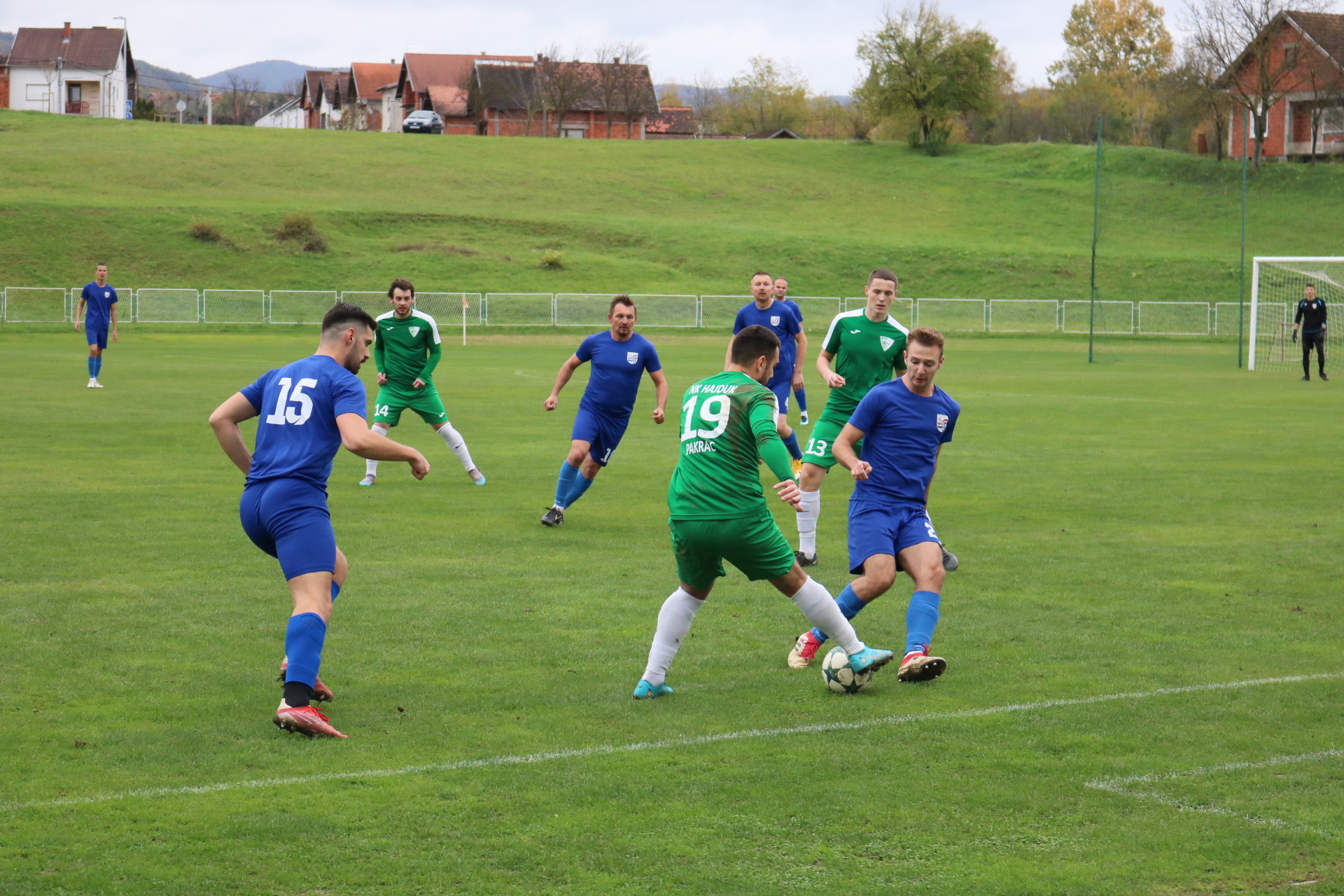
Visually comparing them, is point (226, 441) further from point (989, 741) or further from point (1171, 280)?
point (1171, 280)

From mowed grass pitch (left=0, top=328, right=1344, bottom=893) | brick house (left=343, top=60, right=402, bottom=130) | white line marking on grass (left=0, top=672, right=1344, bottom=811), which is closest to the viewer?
mowed grass pitch (left=0, top=328, right=1344, bottom=893)

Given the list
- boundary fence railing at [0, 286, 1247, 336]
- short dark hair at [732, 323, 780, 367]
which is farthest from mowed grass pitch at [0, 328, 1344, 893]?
boundary fence railing at [0, 286, 1247, 336]

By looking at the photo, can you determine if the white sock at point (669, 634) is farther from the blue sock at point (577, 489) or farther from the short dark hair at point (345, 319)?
the blue sock at point (577, 489)

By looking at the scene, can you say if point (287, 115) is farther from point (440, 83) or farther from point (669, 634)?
point (669, 634)

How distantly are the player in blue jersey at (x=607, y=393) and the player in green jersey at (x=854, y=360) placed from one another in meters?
1.95

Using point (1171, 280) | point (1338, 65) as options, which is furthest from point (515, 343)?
point (1338, 65)

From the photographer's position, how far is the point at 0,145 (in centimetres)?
6819

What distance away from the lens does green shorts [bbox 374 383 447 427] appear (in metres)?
14.2

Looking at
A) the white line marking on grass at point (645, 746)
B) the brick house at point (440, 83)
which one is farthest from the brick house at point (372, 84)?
the white line marking on grass at point (645, 746)

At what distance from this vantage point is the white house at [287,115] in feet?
440

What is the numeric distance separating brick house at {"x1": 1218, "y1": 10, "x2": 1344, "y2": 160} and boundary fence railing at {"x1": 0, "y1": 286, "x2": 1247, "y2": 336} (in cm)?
2124

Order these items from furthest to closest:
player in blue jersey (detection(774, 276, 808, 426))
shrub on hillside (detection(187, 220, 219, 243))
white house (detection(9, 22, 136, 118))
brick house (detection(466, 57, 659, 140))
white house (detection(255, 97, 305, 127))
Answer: white house (detection(255, 97, 305, 127))
white house (detection(9, 22, 136, 118))
brick house (detection(466, 57, 659, 140))
shrub on hillside (detection(187, 220, 219, 243))
player in blue jersey (detection(774, 276, 808, 426))

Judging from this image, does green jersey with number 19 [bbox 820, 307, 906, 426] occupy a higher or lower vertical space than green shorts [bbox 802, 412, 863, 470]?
higher

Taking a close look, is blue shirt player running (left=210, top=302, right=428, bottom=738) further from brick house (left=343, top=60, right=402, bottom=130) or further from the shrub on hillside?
brick house (left=343, top=60, right=402, bottom=130)
